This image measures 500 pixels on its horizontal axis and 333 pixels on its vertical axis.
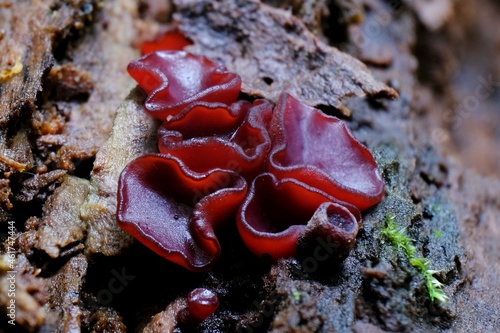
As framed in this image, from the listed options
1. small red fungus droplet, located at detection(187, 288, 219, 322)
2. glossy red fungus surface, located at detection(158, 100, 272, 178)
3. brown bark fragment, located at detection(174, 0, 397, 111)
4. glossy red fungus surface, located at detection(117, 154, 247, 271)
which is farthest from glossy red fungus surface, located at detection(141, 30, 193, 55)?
small red fungus droplet, located at detection(187, 288, 219, 322)

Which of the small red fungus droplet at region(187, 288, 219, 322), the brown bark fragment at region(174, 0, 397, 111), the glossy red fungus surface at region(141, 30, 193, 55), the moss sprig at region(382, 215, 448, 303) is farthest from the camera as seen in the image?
the glossy red fungus surface at region(141, 30, 193, 55)

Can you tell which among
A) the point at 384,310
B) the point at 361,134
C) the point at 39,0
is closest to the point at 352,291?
the point at 384,310

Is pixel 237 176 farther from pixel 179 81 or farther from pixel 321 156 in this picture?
pixel 179 81

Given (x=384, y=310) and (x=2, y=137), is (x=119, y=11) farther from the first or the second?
(x=384, y=310)

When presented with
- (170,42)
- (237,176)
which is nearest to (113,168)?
(237,176)

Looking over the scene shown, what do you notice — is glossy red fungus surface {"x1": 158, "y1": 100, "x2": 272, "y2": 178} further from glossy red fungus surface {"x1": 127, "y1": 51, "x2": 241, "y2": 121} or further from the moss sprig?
the moss sprig

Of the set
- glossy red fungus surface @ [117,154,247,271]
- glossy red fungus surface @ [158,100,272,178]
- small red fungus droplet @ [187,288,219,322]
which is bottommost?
small red fungus droplet @ [187,288,219,322]

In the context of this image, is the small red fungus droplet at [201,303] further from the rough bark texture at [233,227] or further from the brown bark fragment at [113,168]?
the brown bark fragment at [113,168]
